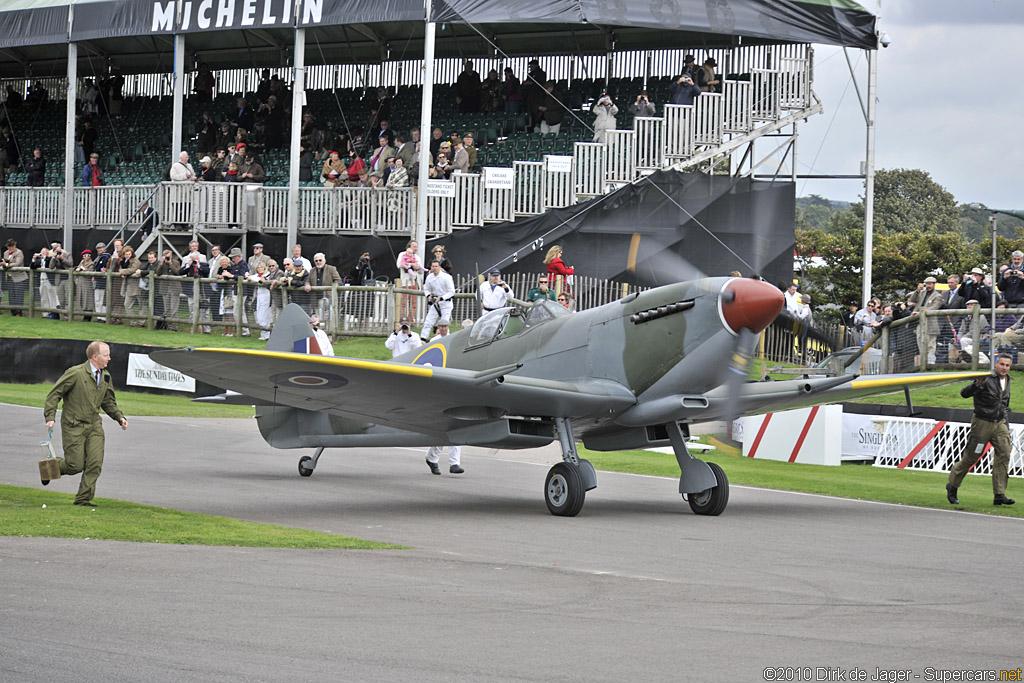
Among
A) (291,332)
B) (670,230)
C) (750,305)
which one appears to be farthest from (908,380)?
A: (670,230)

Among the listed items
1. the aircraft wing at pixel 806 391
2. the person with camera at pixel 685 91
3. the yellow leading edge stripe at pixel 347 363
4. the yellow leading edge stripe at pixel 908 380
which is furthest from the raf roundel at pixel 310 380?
the person with camera at pixel 685 91

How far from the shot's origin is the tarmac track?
6.73m

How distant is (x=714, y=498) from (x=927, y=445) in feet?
28.6

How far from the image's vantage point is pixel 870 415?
22.1 metres

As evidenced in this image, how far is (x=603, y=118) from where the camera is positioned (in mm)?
32844

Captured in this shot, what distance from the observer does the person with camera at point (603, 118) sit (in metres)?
32.6

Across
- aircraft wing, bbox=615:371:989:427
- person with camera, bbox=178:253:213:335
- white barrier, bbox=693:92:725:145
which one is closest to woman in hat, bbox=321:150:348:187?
person with camera, bbox=178:253:213:335

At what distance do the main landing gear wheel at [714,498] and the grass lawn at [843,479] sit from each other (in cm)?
341

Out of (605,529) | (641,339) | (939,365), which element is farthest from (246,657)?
(939,365)

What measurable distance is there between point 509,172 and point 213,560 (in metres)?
22.8

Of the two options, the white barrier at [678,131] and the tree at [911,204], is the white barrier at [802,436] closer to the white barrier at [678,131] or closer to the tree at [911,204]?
the white barrier at [678,131]

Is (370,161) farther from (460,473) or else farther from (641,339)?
(641,339)

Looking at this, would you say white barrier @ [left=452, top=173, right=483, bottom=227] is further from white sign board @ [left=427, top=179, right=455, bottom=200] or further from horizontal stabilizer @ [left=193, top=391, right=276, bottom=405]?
horizontal stabilizer @ [left=193, top=391, right=276, bottom=405]

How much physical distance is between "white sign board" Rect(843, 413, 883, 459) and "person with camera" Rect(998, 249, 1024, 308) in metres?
4.31
